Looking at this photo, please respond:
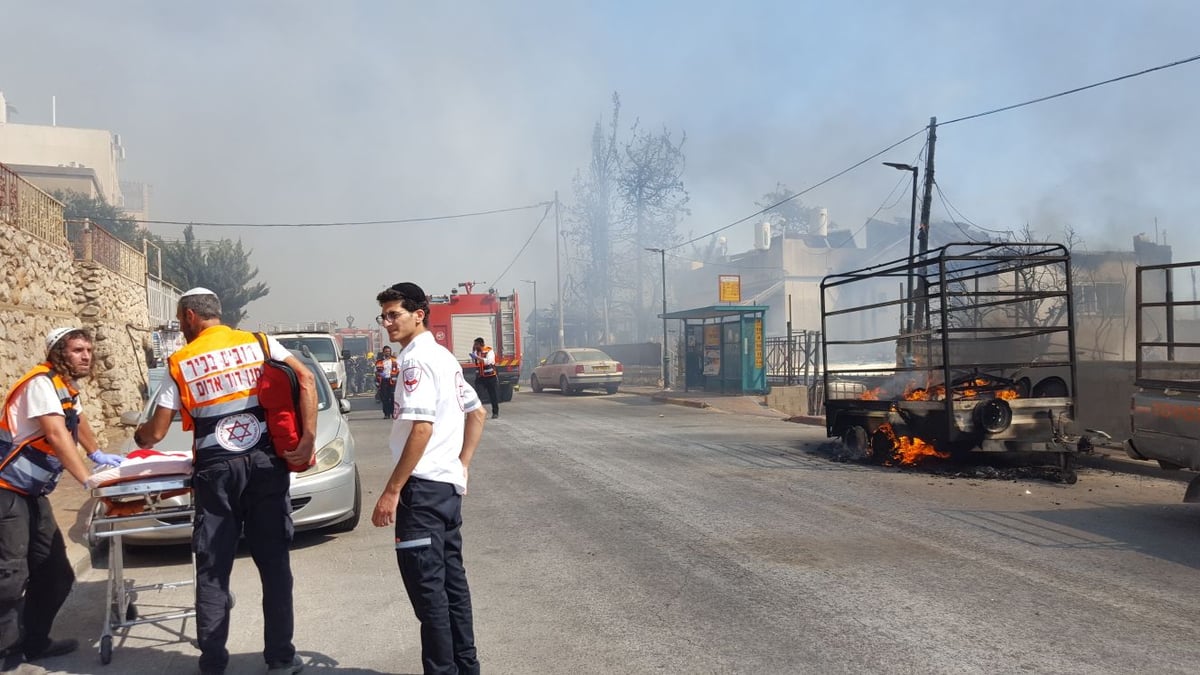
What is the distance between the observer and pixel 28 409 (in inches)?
161

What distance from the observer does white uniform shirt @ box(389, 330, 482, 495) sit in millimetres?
3576

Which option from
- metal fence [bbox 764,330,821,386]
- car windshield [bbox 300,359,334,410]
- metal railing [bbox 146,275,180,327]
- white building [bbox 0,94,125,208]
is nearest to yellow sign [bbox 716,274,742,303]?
metal fence [bbox 764,330,821,386]

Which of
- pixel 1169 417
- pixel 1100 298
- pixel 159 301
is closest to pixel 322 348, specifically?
pixel 159 301

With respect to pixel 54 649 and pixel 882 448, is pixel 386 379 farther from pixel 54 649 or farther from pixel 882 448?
pixel 54 649

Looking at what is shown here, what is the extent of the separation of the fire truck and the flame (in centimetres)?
1447

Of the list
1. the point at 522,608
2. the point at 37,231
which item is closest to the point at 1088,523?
the point at 522,608

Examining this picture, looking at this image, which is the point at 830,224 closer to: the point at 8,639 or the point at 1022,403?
the point at 1022,403

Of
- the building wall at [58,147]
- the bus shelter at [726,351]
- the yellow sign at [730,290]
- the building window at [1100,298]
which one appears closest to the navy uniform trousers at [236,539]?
the building window at [1100,298]

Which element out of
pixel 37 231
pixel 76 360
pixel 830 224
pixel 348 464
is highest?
pixel 830 224

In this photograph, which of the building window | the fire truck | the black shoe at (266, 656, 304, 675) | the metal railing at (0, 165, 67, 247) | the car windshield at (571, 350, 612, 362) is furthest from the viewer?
the car windshield at (571, 350, 612, 362)

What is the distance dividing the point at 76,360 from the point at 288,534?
1458 millimetres

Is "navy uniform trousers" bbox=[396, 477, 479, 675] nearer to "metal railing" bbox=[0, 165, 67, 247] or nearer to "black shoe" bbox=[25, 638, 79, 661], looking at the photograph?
"black shoe" bbox=[25, 638, 79, 661]

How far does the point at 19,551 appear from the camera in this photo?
4.04 metres

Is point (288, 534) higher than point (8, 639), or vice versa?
point (288, 534)
